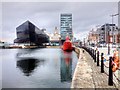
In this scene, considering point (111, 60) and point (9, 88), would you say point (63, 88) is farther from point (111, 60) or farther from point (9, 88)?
point (111, 60)

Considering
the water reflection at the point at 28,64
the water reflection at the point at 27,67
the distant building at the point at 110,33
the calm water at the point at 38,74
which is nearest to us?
the calm water at the point at 38,74

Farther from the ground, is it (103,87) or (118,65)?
(118,65)

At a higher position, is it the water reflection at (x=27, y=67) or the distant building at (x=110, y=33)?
the distant building at (x=110, y=33)

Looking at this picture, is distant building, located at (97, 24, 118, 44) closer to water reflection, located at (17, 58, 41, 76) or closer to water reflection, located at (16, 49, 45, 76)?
water reflection, located at (16, 49, 45, 76)

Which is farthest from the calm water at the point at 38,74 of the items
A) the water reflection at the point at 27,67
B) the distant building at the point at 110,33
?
the distant building at the point at 110,33

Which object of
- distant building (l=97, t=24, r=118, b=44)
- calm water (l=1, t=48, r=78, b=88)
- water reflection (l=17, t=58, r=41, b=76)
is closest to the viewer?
calm water (l=1, t=48, r=78, b=88)

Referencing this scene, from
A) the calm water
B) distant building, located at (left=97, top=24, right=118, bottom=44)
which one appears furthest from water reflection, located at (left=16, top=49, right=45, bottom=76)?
distant building, located at (left=97, top=24, right=118, bottom=44)

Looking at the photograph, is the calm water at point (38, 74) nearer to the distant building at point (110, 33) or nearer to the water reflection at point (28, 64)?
the water reflection at point (28, 64)

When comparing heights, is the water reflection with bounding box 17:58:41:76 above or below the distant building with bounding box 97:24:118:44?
below

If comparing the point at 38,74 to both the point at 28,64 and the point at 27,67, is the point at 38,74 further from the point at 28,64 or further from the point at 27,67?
the point at 28,64

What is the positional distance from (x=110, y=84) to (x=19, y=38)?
176035mm

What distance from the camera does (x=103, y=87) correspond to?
1043 centimetres

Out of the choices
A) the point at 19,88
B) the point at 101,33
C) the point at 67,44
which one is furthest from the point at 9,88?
the point at 101,33

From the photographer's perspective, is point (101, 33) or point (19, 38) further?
point (19, 38)
